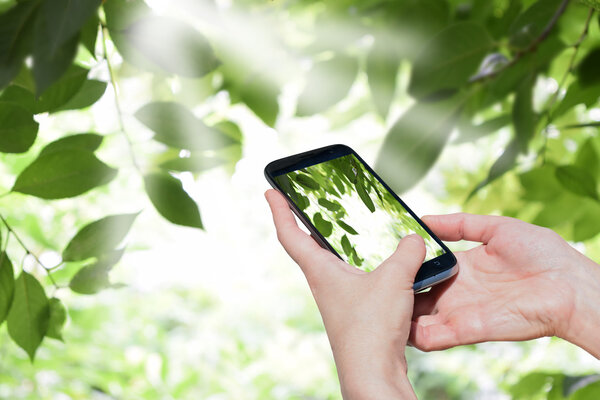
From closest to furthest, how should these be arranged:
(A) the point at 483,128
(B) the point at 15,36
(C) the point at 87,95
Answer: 1. (B) the point at 15,36
2. (C) the point at 87,95
3. (A) the point at 483,128

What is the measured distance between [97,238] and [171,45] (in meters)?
0.16

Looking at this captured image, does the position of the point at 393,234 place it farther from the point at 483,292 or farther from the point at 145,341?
the point at 145,341

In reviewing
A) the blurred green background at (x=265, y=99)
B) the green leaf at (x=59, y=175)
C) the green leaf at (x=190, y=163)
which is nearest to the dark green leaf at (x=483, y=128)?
the blurred green background at (x=265, y=99)

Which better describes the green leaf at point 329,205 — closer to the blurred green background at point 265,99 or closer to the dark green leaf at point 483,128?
the blurred green background at point 265,99

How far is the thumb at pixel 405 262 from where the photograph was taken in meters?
0.39

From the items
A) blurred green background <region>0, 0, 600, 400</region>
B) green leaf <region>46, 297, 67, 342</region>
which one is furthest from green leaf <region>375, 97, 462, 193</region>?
green leaf <region>46, 297, 67, 342</region>

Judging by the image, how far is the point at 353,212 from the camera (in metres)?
0.49

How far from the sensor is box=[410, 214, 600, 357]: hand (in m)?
0.45

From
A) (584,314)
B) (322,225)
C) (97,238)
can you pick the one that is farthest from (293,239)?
(584,314)

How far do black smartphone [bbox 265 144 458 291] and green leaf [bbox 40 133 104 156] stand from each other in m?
0.15

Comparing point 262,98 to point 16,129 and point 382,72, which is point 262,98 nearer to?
point 382,72

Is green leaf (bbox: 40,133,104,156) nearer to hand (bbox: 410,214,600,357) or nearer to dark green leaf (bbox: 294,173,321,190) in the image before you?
dark green leaf (bbox: 294,173,321,190)

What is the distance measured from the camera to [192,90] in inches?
23.0

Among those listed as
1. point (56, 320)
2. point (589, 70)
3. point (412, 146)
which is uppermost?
point (589, 70)
